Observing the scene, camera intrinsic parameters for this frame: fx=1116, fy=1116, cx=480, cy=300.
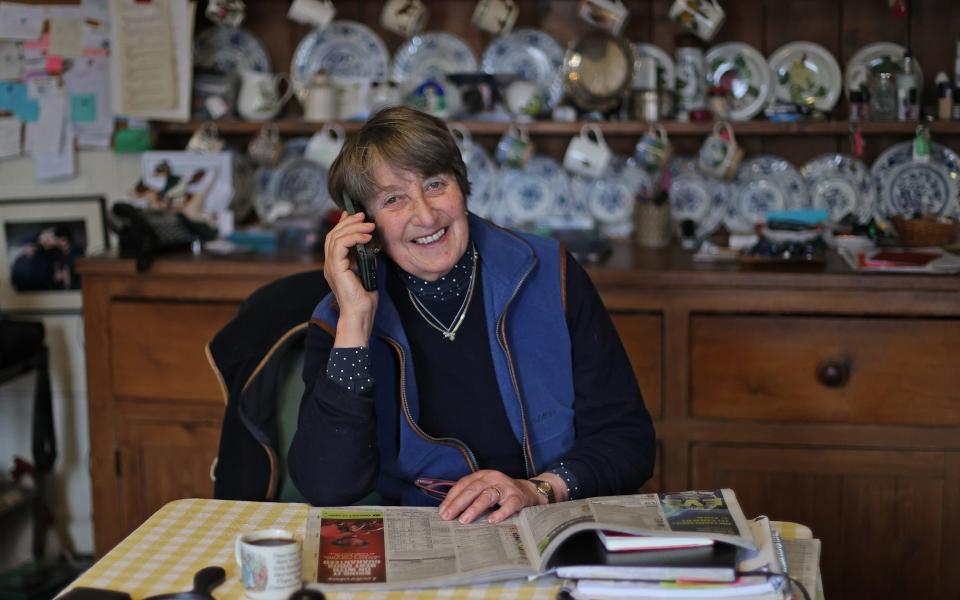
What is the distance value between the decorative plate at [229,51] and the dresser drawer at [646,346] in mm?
1364

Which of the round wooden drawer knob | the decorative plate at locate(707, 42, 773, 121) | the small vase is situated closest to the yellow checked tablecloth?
the round wooden drawer knob

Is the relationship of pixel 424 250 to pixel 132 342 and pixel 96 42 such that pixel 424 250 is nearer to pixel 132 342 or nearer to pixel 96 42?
pixel 132 342

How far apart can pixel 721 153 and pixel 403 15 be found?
0.93 meters

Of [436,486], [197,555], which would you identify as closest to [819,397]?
[436,486]

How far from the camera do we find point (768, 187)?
3018 mm

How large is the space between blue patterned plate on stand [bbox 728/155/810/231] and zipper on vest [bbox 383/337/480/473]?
1550mm

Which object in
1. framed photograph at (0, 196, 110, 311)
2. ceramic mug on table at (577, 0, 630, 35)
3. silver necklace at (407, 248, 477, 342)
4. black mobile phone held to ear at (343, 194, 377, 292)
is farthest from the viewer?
framed photograph at (0, 196, 110, 311)

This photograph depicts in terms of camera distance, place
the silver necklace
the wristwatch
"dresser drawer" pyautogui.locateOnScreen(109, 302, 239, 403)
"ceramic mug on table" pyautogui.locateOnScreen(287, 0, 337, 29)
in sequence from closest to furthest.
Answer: the wristwatch
the silver necklace
"dresser drawer" pyautogui.locateOnScreen(109, 302, 239, 403)
"ceramic mug on table" pyautogui.locateOnScreen(287, 0, 337, 29)

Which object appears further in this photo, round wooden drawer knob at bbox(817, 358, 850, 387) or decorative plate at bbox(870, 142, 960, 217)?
decorative plate at bbox(870, 142, 960, 217)

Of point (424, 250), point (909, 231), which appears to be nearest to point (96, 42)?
point (424, 250)

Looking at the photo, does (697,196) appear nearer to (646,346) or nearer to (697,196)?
(697,196)

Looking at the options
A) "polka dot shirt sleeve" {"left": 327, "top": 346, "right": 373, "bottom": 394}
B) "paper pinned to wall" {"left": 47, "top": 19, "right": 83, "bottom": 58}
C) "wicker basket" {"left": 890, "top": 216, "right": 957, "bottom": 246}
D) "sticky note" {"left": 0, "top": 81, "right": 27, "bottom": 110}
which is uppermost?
"paper pinned to wall" {"left": 47, "top": 19, "right": 83, "bottom": 58}

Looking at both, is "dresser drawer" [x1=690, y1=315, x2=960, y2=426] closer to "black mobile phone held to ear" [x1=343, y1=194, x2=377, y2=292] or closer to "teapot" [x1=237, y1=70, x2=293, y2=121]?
"black mobile phone held to ear" [x1=343, y1=194, x2=377, y2=292]

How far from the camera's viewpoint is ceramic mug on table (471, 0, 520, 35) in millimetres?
2994
